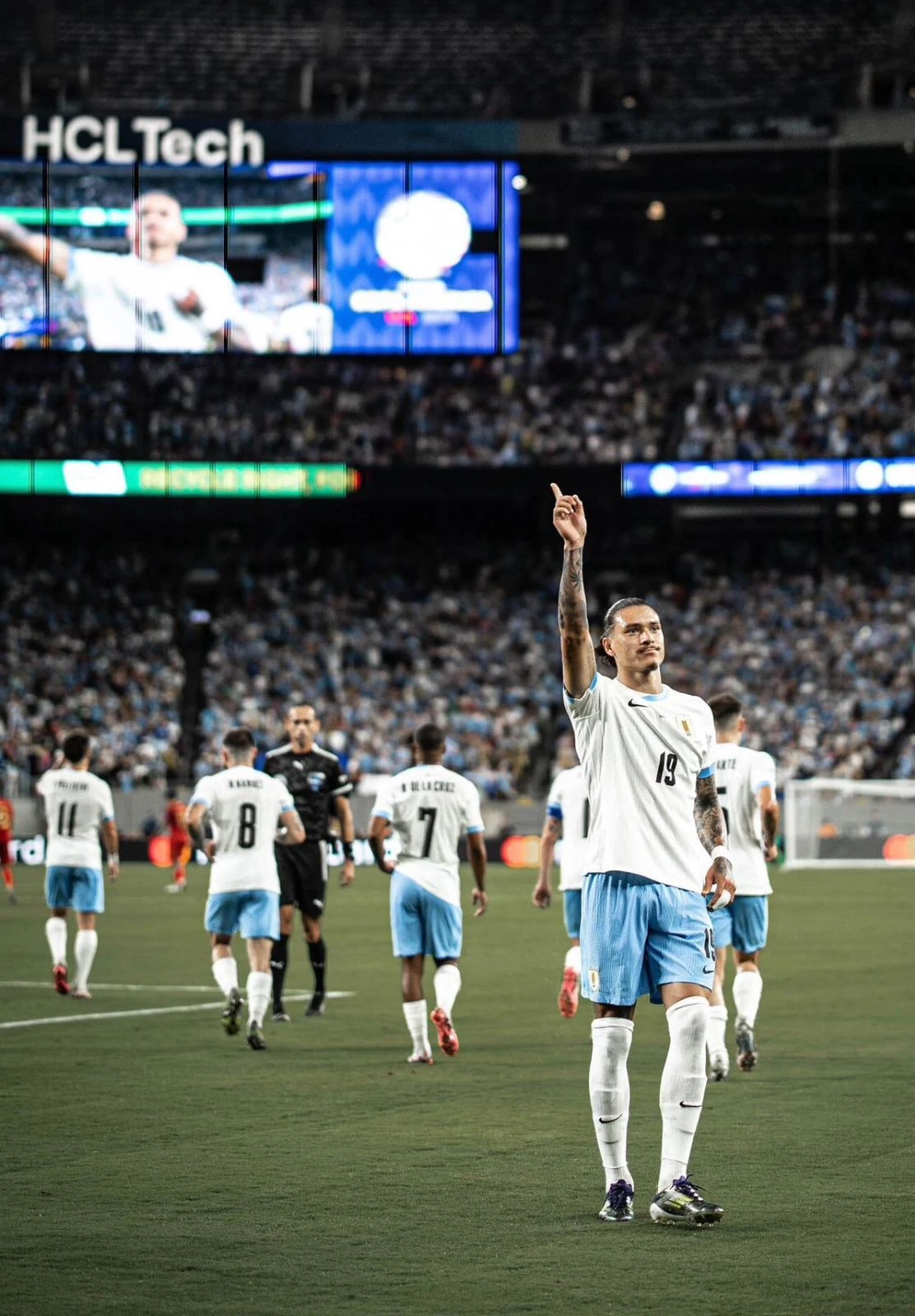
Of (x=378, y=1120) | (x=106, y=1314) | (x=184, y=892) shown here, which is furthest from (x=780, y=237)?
(x=106, y=1314)

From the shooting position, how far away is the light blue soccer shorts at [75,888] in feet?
59.9

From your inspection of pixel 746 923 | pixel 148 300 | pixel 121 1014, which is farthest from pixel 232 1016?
pixel 148 300

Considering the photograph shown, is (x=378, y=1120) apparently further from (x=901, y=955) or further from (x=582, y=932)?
(x=901, y=955)

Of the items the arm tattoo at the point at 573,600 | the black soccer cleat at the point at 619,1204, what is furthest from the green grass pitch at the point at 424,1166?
the arm tattoo at the point at 573,600

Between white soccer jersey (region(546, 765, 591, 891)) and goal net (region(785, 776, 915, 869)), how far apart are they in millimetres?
24450

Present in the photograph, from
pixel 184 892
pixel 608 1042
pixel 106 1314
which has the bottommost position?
pixel 184 892

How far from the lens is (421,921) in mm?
14039

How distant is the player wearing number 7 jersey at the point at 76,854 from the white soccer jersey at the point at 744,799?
677 cm

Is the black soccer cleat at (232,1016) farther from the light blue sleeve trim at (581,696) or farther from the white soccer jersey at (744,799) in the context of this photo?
the light blue sleeve trim at (581,696)

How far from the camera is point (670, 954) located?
8125 millimetres

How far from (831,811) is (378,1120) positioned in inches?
1191

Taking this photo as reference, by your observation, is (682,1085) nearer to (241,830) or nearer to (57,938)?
(241,830)

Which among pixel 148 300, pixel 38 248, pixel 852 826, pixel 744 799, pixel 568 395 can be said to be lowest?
pixel 852 826

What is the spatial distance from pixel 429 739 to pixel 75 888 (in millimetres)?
5410
